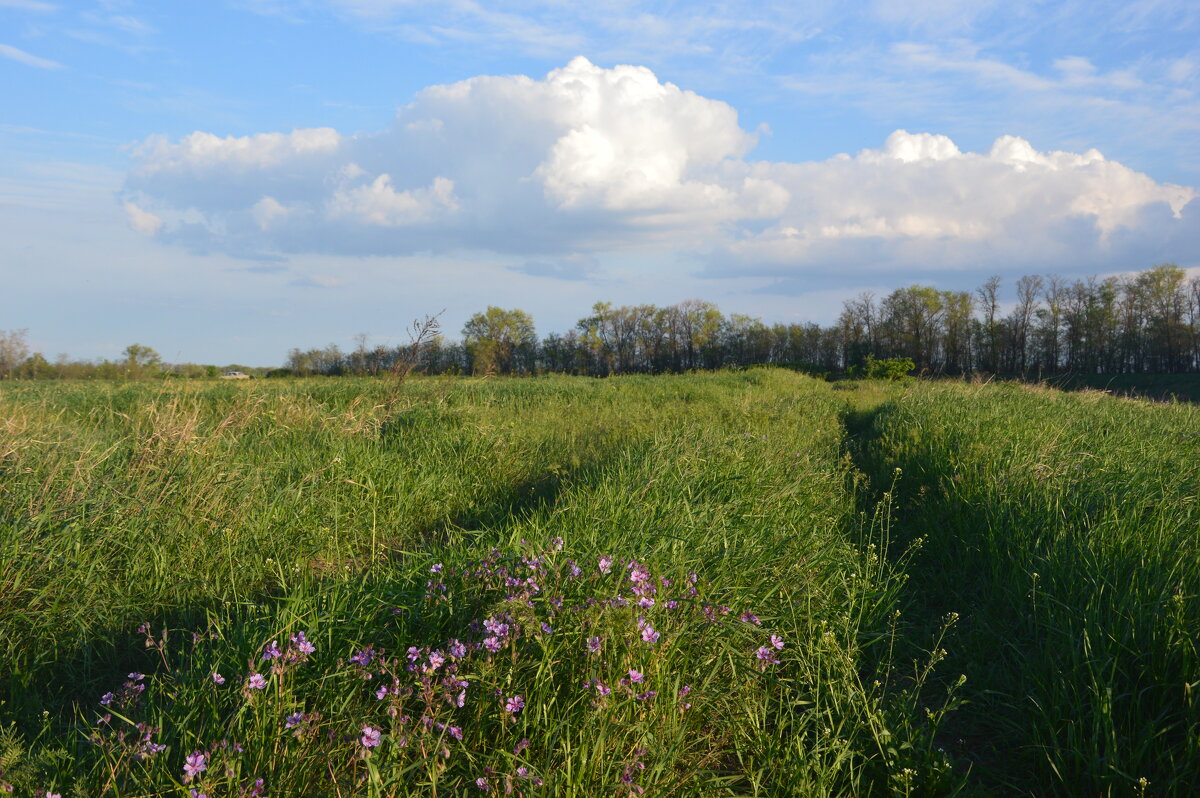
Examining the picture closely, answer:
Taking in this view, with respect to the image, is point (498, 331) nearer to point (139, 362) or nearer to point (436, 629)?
point (139, 362)

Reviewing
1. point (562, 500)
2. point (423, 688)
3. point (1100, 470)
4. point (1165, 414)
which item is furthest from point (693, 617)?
point (1165, 414)

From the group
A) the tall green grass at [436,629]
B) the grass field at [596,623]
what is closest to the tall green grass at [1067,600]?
the grass field at [596,623]

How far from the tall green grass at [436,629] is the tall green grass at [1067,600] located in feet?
1.36

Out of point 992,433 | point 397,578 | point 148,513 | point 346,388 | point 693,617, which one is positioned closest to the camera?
point 693,617

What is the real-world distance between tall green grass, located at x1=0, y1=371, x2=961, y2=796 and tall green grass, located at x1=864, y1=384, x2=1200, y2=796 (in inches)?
16.3

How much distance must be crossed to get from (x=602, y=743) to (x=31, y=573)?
12.6 feet

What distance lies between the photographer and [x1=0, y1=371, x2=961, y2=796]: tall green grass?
233 centimetres

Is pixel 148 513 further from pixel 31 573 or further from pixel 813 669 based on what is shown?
pixel 813 669

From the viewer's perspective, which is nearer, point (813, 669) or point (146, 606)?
point (813, 669)

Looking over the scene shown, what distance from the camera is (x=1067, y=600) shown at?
3.68 meters

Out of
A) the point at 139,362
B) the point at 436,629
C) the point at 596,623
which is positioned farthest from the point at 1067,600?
the point at 139,362

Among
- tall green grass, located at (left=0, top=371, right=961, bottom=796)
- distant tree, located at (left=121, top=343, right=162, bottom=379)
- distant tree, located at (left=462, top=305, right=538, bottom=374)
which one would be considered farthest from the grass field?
distant tree, located at (left=462, top=305, right=538, bottom=374)

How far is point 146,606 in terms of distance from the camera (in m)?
4.18

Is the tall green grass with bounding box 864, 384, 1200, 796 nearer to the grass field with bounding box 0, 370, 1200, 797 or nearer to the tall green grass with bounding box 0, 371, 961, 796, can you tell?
the grass field with bounding box 0, 370, 1200, 797
